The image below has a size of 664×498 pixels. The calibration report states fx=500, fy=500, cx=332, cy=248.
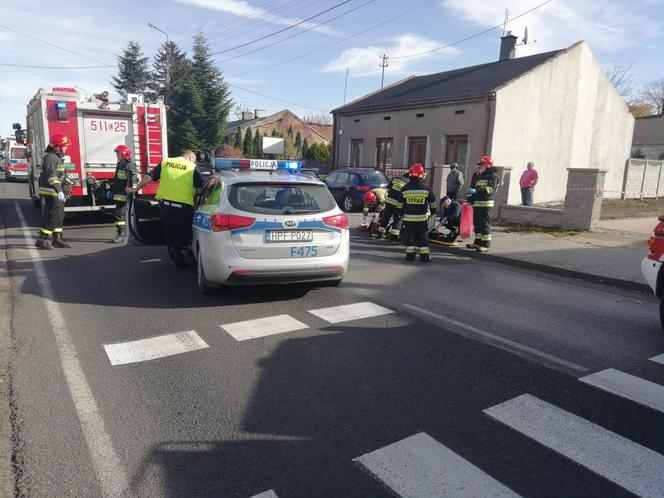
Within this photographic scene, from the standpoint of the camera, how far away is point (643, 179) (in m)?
24.2

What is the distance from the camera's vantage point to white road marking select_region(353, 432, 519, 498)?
266 centimetres

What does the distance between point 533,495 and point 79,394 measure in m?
3.13

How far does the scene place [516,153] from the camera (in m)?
20.6

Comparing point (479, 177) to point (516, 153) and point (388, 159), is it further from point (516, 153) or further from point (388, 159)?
point (388, 159)

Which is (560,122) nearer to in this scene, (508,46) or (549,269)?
(508,46)

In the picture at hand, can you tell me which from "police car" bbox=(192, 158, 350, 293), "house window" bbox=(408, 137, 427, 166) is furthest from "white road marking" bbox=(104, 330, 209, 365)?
"house window" bbox=(408, 137, 427, 166)

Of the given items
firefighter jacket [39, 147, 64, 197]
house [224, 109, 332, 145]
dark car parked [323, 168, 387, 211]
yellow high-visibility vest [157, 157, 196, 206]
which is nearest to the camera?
yellow high-visibility vest [157, 157, 196, 206]

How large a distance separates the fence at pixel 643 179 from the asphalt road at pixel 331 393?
64.5ft

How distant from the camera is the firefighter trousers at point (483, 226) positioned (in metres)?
10.4

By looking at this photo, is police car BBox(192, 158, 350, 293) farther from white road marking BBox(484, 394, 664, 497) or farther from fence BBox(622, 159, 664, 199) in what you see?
fence BBox(622, 159, 664, 199)

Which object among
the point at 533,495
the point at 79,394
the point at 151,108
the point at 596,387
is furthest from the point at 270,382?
the point at 151,108

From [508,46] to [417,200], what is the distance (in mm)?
20674

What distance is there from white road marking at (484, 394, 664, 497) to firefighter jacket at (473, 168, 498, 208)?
7.21 m

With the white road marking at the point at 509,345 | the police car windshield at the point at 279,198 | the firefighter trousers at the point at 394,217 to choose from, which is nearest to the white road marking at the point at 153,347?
the police car windshield at the point at 279,198
